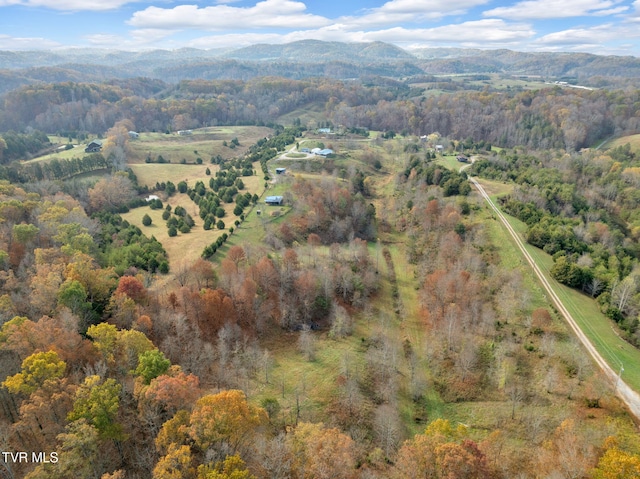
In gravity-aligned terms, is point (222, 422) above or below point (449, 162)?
below

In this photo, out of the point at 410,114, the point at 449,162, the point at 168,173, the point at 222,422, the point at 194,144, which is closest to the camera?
the point at 222,422

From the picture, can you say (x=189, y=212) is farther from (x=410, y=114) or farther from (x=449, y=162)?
(x=410, y=114)

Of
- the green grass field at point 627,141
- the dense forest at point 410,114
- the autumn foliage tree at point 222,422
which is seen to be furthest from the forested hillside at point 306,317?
the dense forest at point 410,114

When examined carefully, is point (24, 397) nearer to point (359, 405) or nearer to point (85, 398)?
point (85, 398)

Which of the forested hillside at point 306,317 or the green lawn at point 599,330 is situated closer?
the forested hillside at point 306,317

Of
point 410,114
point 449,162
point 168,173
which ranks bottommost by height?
point 449,162

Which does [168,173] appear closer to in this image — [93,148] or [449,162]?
[93,148]

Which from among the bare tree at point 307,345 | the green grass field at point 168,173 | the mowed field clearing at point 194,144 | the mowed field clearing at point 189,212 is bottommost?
the bare tree at point 307,345

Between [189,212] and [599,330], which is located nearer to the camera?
[599,330]

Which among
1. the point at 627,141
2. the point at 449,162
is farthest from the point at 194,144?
the point at 627,141

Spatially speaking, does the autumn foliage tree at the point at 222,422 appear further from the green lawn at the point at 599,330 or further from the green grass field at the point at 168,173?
the green grass field at the point at 168,173

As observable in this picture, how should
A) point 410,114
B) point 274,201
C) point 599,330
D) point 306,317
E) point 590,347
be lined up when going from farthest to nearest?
point 410,114 → point 274,201 → point 306,317 → point 599,330 → point 590,347
